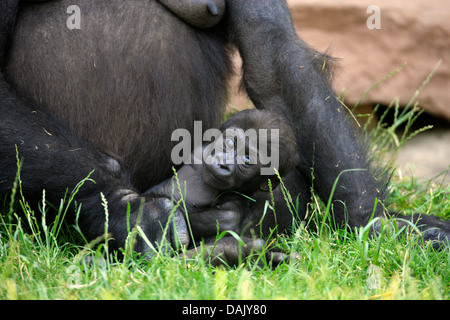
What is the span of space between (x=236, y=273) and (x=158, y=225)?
474 millimetres

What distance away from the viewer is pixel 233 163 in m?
2.56

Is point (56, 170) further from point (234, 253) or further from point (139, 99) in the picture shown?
point (234, 253)

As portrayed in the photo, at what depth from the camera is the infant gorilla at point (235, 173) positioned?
8.47ft

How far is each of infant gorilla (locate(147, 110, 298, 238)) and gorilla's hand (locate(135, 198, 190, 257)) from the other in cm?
12

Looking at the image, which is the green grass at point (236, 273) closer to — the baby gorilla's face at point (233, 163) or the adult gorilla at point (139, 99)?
the adult gorilla at point (139, 99)

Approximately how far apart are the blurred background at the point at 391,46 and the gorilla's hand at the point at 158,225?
235cm

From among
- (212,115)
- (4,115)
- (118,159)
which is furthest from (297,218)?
(4,115)

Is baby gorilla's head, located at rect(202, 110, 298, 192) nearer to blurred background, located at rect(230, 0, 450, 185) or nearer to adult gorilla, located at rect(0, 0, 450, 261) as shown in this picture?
adult gorilla, located at rect(0, 0, 450, 261)

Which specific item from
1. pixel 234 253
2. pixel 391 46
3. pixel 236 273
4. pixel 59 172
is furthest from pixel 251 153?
pixel 391 46

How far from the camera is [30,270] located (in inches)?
81.4

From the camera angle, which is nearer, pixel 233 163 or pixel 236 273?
pixel 236 273

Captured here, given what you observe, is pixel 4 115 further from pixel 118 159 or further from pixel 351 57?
pixel 351 57
